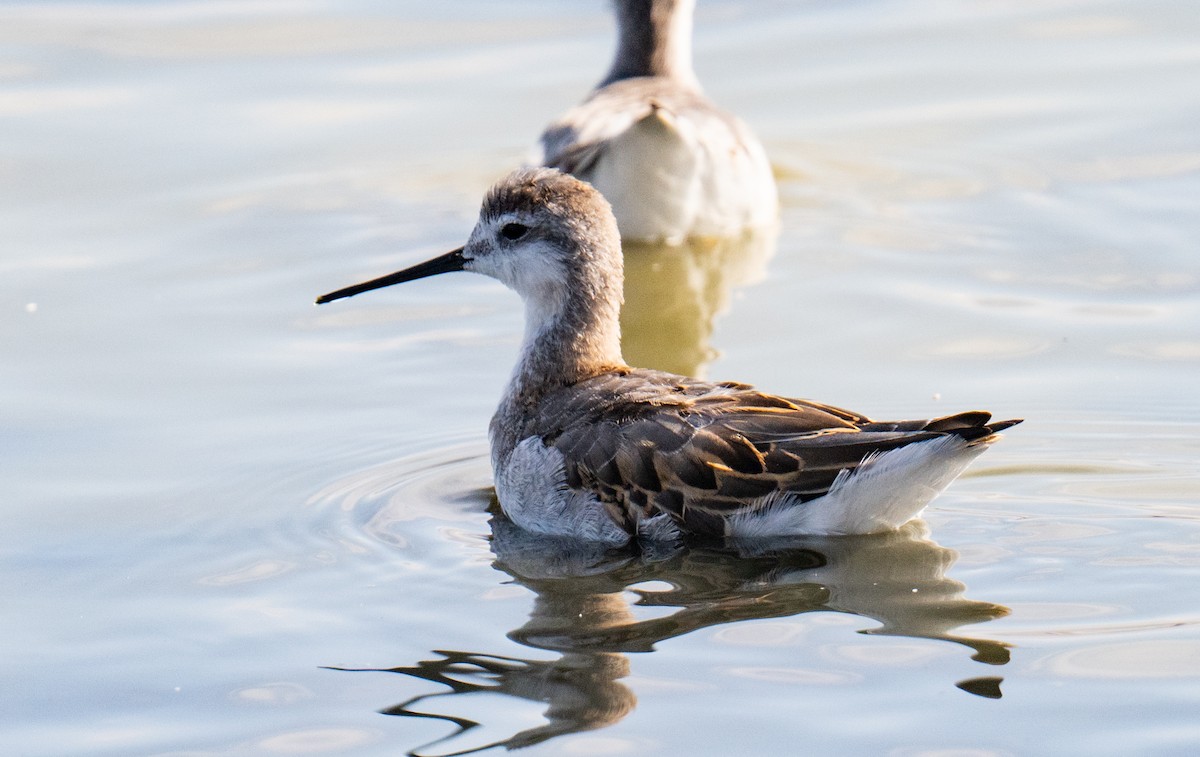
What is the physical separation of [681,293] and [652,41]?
2796 millimetres

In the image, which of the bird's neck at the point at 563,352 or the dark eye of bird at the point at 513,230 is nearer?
the bird's neck at the point at 563,352

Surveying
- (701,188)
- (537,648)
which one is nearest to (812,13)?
(701,188)

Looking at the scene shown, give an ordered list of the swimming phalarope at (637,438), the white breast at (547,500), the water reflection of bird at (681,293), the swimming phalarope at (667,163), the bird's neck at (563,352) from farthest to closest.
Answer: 1. the swimming phalarope at (667,163)
2. the water reflection of bird at (681,293)
3. the bird's neck at (563,352)
4. the white breast at (547,500)
5. the swimming phalarope at (637,438)

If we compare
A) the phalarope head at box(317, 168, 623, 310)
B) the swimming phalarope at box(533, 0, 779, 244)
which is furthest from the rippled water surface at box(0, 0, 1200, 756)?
the phalarope head at box(317, 168, 623, 310)

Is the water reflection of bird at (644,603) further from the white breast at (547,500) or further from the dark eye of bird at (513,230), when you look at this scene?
the dark eye of bird at (513,230)

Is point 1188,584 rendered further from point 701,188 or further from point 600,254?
point 701,188

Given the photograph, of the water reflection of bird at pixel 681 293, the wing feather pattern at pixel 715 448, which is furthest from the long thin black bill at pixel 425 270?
the water reflection of bird at pixel 681 293

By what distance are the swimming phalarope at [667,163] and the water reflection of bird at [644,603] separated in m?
3.60

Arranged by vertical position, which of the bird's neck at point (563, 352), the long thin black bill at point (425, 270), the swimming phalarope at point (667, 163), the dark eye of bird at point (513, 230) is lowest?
the bird's neck at point (563, 352)

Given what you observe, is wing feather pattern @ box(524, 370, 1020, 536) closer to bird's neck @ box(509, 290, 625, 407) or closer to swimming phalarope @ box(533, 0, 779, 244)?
bird's neck @ box(509, 290, 625, 407)

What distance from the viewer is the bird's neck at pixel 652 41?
12.6 m

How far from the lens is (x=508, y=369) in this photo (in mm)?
9203

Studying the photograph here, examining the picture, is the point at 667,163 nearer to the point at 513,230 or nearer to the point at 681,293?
the point at 681,293

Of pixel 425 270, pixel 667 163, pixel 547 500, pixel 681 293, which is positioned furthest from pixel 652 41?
pixel 547 500
